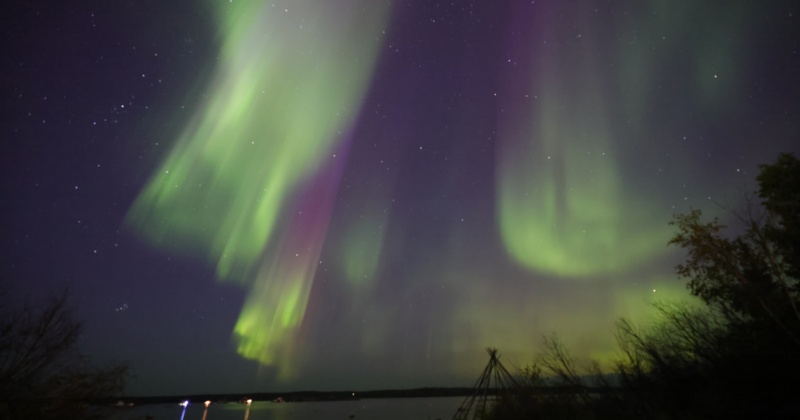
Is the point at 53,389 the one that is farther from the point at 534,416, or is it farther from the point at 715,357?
the point at 715,357

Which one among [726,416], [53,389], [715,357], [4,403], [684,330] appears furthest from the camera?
[684,330]

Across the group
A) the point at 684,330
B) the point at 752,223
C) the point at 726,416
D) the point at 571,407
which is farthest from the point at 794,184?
the point at 571,407

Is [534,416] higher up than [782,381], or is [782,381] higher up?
[782,381]

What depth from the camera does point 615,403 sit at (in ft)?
71.8

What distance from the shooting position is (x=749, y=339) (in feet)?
65.4

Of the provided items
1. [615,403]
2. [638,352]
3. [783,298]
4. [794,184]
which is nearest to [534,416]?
[615,403]

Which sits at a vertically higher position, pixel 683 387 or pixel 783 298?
pixel 783 298

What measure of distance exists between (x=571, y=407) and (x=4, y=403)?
2376cm

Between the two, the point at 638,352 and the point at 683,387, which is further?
the point at 638,352

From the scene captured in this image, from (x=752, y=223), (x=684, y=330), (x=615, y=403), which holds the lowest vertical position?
(x=615, y=403)

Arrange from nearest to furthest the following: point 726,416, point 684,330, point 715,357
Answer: point 726,416 < point 715,357 < point 684,330

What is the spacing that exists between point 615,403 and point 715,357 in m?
5.34

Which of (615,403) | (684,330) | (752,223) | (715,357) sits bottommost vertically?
(615,403)

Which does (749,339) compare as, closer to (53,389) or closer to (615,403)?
(615,403)
